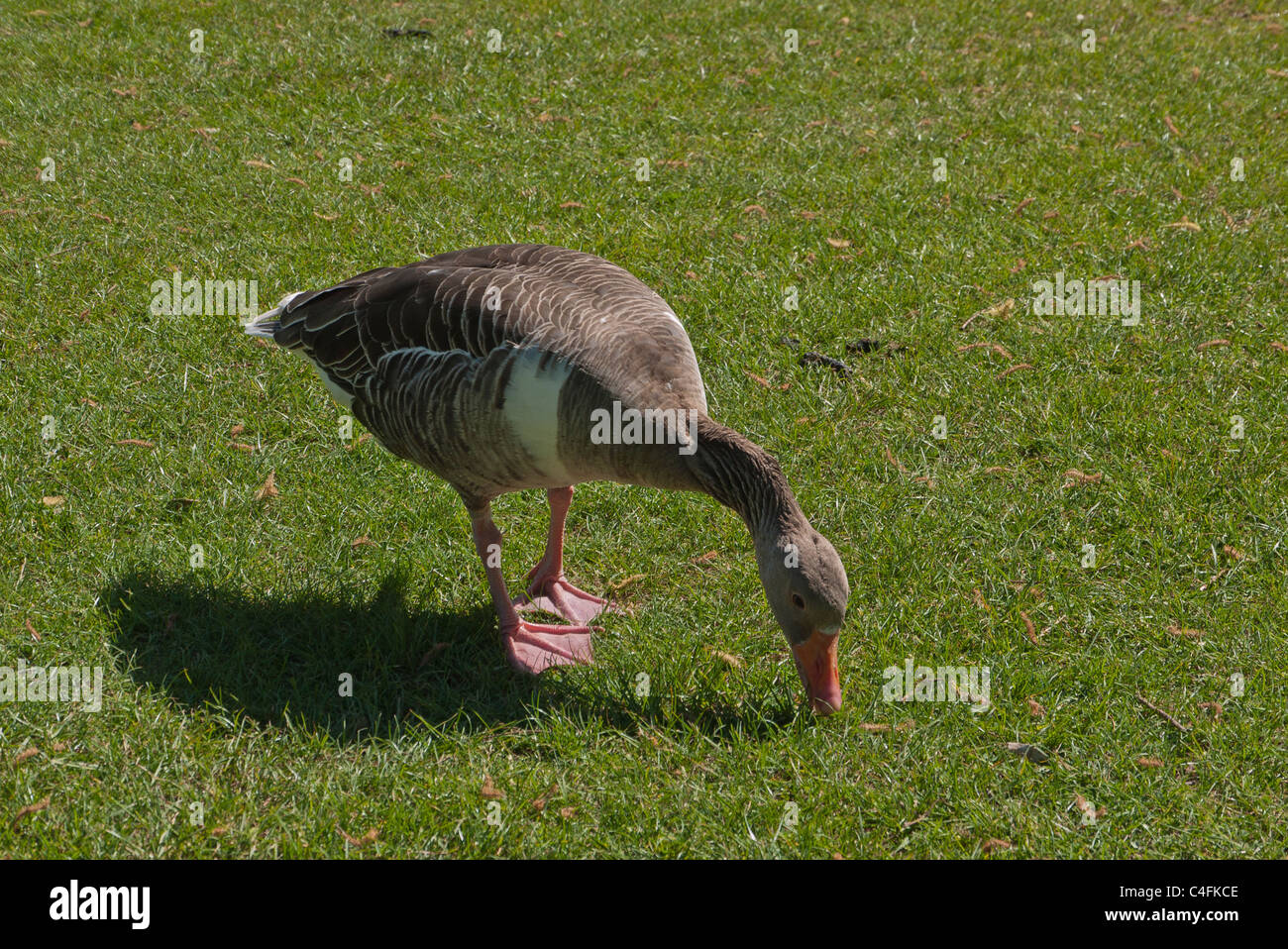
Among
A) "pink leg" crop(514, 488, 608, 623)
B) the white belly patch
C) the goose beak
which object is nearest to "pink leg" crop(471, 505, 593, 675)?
"pink leg" crop(514, 488, 608, 623)

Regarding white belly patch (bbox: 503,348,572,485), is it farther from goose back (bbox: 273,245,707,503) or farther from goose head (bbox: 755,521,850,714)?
goose head (bbox: 755,521,850,714)

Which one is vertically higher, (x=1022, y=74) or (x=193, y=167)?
(x=1022, y=74)

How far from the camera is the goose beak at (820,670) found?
422 cm

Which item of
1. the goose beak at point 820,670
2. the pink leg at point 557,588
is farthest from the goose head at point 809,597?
the pink leg at point 557,588

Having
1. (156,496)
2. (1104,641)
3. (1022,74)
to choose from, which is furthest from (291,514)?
(1022,74)

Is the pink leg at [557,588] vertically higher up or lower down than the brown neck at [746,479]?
lower down

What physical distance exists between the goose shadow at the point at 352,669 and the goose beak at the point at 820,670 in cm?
22

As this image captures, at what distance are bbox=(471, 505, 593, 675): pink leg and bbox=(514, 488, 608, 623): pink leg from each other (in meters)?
0.15

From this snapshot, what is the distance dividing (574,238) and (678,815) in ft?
15.8

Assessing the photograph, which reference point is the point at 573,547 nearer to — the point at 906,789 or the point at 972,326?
the point at 906,789

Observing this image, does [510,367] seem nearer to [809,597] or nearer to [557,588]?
[557,588]

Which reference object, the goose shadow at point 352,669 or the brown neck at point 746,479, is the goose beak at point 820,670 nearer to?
the goose shadow at point 352,669

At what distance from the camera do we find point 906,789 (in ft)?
13.8

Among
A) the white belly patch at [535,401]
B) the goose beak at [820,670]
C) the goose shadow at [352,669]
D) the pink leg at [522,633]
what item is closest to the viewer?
the goose beak at [820,670]
